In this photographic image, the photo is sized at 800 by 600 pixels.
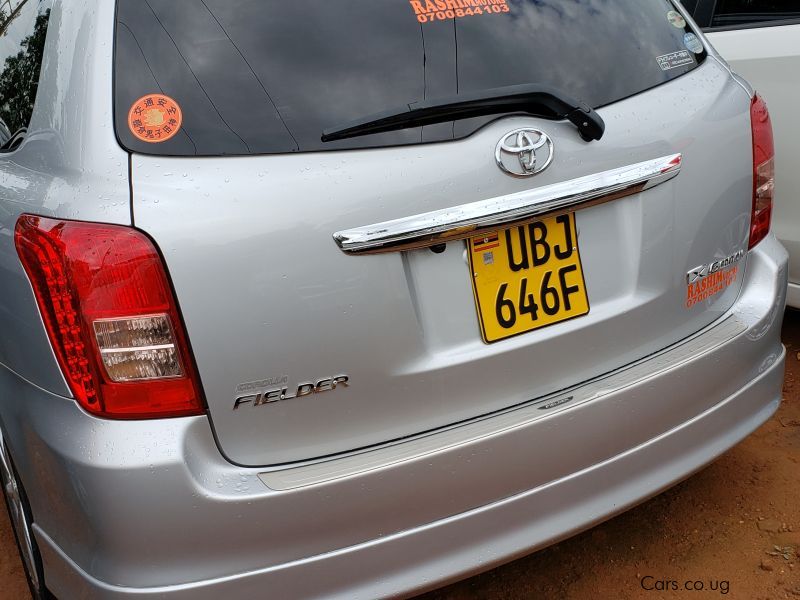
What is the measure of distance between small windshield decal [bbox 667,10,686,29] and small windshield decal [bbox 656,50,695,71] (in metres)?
0.10

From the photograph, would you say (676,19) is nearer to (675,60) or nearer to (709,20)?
(675,60)

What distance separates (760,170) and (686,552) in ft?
3.60

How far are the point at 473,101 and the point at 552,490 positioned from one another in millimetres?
851

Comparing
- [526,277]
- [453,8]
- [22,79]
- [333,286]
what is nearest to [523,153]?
[526,277]

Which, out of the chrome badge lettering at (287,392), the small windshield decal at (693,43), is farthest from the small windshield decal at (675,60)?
the chrome badge lettering at (287,392)

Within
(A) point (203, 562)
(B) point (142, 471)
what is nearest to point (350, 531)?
(A) point (203, 562)

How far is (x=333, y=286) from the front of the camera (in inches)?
64.9

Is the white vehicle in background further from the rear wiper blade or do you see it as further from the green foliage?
the green foliage

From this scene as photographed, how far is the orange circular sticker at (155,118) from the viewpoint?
1.62m

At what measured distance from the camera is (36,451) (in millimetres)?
1812

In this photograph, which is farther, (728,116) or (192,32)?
(728,116)

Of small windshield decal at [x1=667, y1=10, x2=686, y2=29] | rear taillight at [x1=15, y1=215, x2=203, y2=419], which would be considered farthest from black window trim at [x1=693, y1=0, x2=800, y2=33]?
rear taillight at [x1=15, y1=215, x2=203, y2=419]

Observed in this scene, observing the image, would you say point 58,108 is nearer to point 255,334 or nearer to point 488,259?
point 255,334

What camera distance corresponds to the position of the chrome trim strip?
5.43 ft
